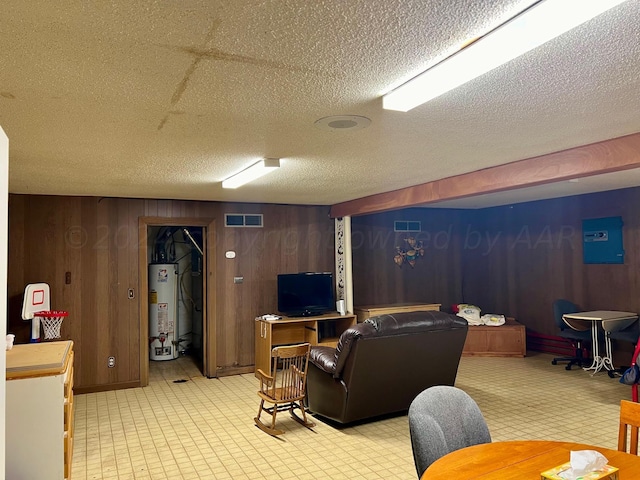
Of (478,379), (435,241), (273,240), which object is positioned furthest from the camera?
(435,241)

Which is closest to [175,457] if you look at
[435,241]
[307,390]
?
[307,390]

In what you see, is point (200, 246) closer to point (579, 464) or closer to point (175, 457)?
point (175, 457)

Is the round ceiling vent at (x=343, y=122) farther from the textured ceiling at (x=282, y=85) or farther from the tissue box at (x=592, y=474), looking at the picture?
the tissue box at (x=592, y=474)

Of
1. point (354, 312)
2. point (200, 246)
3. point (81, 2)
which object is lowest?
point (354, 312)

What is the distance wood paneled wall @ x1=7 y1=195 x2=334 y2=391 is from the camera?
5.41 metres

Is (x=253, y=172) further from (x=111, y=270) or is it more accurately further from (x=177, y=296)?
(x=177, y=296)

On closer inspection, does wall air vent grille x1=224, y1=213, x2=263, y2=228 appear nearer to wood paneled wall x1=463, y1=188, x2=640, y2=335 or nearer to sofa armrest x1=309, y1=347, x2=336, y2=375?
sofa armrest x1=309, y1=347, x2=336, y2=375

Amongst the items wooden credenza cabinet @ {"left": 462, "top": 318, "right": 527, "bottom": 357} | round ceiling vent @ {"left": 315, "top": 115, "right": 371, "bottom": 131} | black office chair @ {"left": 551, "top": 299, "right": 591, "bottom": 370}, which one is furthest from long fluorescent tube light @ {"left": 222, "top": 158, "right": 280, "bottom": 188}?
black office chair @ {"left": 551, "top": 299, "right": 591, "bottom": 370}

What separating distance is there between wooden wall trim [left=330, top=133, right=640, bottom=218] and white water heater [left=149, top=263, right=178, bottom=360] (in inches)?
149

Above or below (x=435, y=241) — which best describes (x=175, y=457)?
below

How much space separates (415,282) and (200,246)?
367cm

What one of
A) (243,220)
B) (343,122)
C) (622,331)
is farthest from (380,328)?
(622,331)

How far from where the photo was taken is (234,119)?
2646 millimetres

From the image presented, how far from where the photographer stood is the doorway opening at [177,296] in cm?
615
